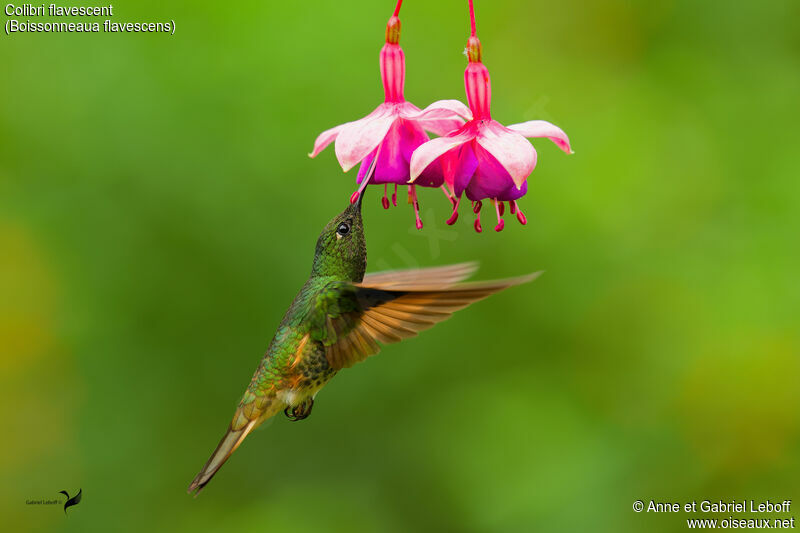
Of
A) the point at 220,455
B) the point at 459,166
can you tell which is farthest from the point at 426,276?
the point at 220,455

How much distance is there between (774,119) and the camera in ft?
8.54

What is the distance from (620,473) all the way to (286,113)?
1529 millimetres

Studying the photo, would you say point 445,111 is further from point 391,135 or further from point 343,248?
point 343,248

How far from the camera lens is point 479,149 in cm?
134

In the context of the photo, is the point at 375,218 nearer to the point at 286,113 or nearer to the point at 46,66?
the point at 286,113

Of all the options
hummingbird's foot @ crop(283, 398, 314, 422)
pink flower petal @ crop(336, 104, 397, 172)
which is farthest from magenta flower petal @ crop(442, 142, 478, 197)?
hummingbird's foot @ crop(283, 398, 314, 422)

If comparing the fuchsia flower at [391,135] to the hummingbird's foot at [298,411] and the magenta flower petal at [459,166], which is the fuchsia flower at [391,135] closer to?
the magenta flower petal at [459,166]

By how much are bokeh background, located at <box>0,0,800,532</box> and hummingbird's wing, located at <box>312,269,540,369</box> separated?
2.90ft

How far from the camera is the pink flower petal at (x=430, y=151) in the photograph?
1.24m

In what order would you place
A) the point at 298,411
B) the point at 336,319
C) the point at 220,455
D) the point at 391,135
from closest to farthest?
the point at 391,135 < the point at 336,319 < the point at 220,455 < the point at 298,411

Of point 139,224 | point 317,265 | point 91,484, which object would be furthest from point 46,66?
point 317,265

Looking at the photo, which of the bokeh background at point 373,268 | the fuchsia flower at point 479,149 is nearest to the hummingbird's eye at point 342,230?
the fuchsia flower at point 479,149

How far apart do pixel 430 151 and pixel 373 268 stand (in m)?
1.41

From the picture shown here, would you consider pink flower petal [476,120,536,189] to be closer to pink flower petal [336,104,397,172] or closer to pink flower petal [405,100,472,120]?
pink flower petal [405,100,472,120]
